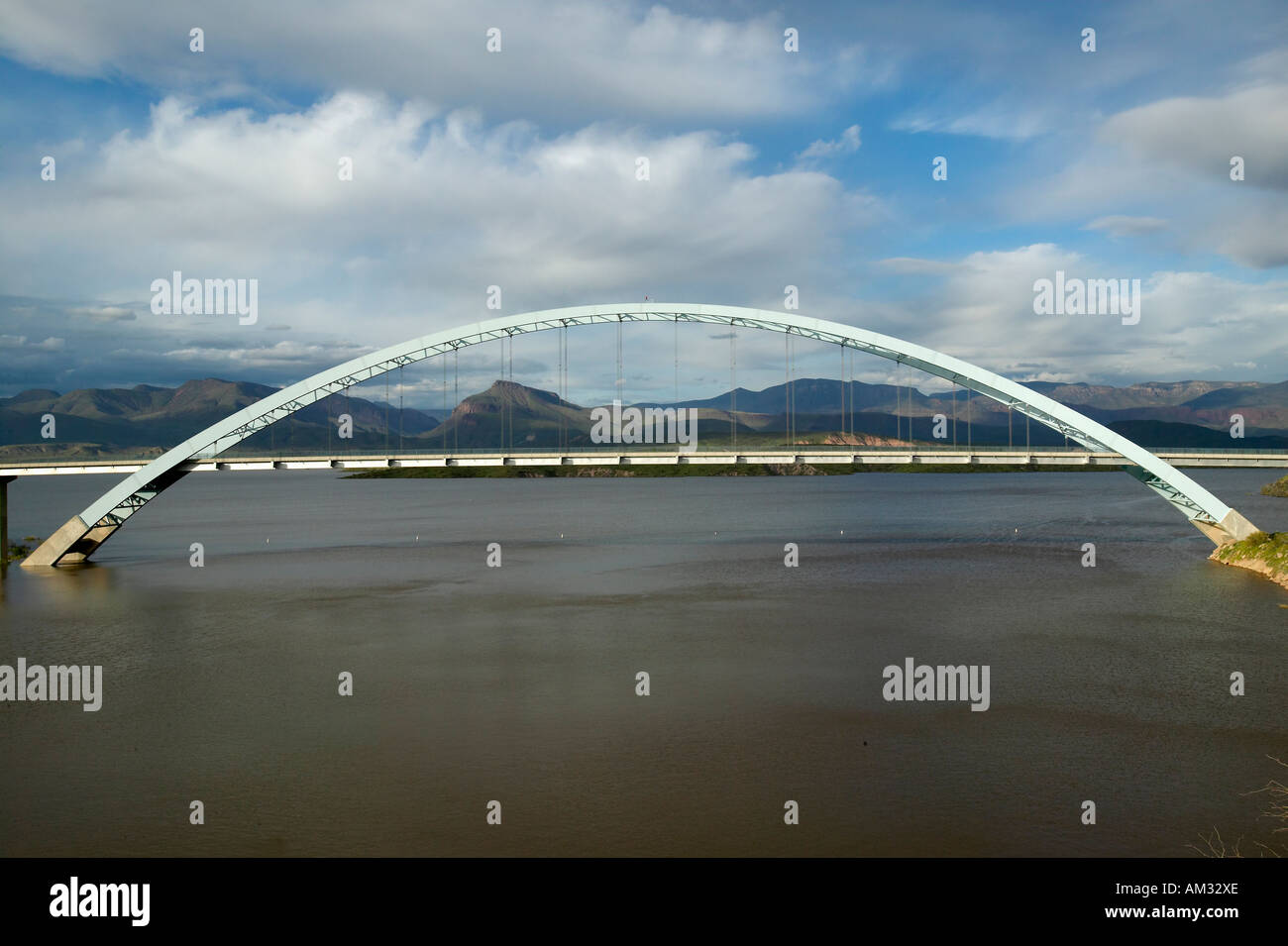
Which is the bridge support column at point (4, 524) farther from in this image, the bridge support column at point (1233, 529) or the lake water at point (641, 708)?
the bridge support column at point (1233, 529)

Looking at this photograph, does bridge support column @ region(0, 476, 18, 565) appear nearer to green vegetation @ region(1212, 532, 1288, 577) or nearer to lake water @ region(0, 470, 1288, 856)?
lake water @ region(0, 470, 1288, 856)

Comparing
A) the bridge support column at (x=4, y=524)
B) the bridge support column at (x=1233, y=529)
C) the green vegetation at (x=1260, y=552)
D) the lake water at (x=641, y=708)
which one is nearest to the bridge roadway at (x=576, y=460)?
the bridge support column at (x=4, y=524)

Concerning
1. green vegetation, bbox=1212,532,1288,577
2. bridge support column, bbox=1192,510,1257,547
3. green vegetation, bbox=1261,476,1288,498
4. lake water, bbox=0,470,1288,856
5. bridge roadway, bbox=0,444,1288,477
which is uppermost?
bridge roadway, bbox=0,444,1288,477

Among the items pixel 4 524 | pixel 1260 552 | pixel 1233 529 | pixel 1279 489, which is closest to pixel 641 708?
pixel 1260 552

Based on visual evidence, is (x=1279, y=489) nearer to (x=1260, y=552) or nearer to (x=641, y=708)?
(x=1260, y=552)

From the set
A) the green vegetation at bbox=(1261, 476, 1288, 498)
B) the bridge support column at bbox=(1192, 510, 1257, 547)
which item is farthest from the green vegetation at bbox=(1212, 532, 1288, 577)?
the green vegetation at bbox=(1261, 476, 1288, 498)

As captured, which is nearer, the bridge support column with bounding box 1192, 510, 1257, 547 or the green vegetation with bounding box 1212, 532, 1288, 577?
the green vegetation with bounding box 1212, 532, 1288, 577
